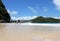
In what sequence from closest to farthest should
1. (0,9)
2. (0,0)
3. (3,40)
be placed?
(3,40) < (0,9) < (0,0)

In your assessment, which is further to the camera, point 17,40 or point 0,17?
point 0,17

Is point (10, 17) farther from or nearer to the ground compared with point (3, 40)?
farther from the ground

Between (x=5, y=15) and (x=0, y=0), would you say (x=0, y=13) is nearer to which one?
(x=5, y=15)

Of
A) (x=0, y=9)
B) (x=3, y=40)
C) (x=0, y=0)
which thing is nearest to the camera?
(x=3, y=40)

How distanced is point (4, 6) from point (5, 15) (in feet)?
15.0

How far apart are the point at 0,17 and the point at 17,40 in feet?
104

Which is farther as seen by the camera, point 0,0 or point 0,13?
point 0,0

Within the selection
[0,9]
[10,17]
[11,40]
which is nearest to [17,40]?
[11,40]

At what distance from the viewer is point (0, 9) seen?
3938 cm

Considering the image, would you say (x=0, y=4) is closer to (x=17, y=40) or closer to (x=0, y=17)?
(x=0, y=17)

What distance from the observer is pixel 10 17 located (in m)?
43.0

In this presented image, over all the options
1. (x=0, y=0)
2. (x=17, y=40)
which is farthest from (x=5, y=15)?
(x=17, y=40)

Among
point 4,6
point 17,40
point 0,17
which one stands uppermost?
point 4,6

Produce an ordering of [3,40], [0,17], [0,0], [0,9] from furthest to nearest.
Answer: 1. [0,0]
2. [0,9]
3. [0,17]
4. [3,40]
